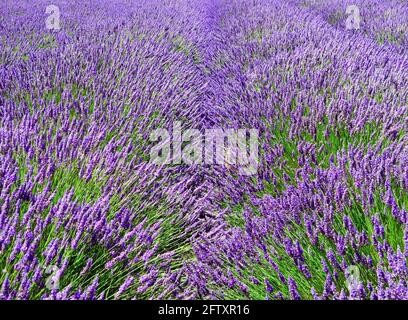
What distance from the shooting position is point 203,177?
2186 mm

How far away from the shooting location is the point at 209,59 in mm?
4277

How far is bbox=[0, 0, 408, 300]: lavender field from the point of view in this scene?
120 cm

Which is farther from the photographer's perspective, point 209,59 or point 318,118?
point 209,59

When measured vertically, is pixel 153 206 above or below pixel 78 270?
above

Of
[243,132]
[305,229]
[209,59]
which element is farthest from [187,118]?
[209,59]

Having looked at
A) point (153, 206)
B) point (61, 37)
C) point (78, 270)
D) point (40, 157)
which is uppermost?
point (61, 37)

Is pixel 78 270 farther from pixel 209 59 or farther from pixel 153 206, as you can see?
pixel 209 59

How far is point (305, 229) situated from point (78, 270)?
0.72 meters

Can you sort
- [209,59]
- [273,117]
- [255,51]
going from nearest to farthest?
[273,117] → [255,51] → [209,59]

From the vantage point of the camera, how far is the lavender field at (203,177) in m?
1.20

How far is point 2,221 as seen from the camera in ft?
3.93

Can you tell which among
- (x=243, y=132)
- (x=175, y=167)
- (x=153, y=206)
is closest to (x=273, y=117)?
(x=243, y=132)

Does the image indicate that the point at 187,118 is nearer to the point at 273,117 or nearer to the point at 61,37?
the point at 273,117

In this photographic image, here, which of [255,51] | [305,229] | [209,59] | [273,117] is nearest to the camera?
[305,229]
